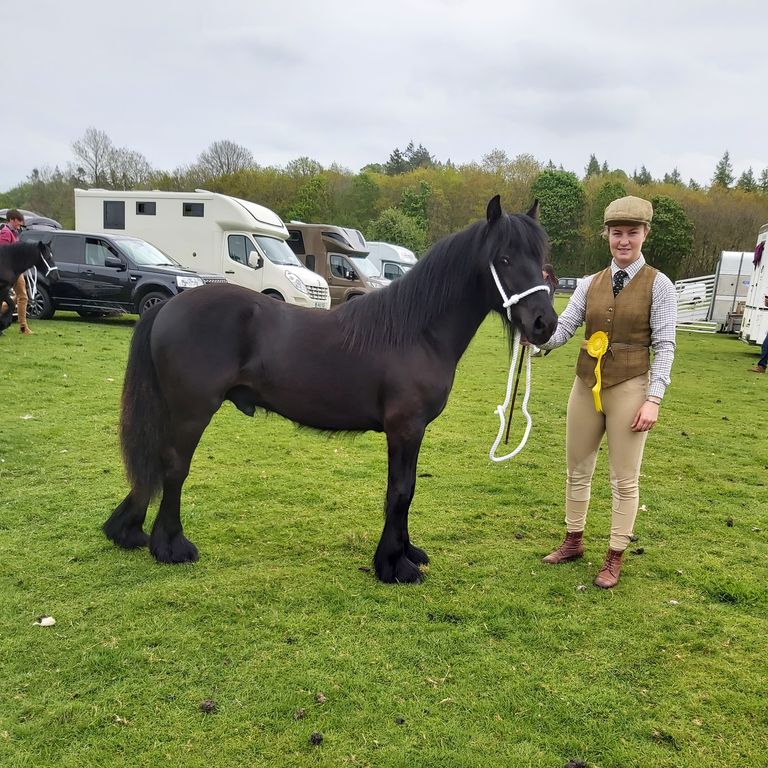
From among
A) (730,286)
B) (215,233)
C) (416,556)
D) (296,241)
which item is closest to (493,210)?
(416,556)

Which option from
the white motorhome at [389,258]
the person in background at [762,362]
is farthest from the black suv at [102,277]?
the white motorhome at [389,258]

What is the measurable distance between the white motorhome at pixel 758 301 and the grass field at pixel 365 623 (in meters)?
9.58

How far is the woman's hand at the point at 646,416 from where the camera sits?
10.1 ft

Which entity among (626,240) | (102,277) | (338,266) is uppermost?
(338,266)

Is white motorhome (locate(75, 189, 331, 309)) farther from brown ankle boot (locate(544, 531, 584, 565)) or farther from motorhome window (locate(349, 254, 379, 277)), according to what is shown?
brown ankle boot (locate(544, 531, 584, 565))

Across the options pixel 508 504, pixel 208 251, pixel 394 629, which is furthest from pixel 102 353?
pixel 394 629

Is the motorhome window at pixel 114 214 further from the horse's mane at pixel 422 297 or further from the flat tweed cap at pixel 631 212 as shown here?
the flat tweed cap at pixel 631 212

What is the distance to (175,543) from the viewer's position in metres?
3.48

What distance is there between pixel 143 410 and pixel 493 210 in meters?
2.39

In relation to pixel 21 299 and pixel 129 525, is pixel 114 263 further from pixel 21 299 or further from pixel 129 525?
pixel 129 525

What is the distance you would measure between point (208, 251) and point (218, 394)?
13.0 meters

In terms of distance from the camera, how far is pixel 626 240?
10.2ft

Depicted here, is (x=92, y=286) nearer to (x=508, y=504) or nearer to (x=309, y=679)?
(x=508, y=504)

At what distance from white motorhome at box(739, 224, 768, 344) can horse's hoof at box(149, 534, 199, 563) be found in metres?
13.5
